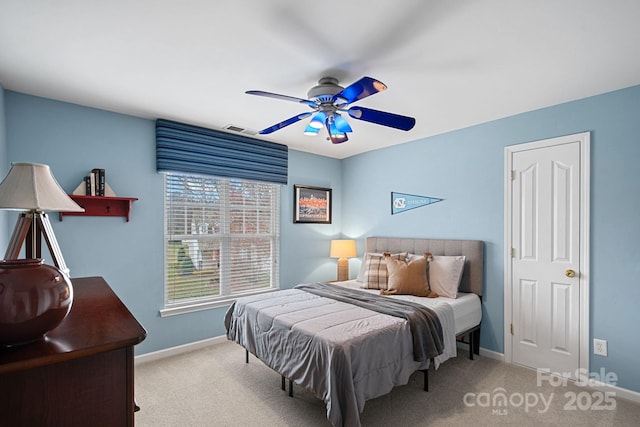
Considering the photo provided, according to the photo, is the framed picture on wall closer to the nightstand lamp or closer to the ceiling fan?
the nightstand lamp

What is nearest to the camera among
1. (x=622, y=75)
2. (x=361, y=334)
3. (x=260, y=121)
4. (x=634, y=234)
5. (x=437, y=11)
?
(x=437, y=11)

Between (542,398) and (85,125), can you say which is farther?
(85,125)

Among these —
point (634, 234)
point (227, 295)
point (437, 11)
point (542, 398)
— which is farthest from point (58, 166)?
point (634, 234)

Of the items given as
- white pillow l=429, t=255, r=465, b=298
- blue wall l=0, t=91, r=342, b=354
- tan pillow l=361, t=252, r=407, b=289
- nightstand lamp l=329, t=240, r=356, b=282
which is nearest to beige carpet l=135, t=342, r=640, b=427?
blue wall l=0, t=91, r=342, b=354

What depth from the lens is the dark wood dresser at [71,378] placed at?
758 mm

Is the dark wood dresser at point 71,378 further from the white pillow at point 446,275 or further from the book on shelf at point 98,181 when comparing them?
the white pillow at point 446,275

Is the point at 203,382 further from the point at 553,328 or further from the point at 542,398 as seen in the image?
the point at 553,328

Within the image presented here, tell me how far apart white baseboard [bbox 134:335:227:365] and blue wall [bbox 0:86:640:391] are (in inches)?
2.5

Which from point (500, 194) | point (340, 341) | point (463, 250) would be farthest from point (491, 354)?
point (340, 341)

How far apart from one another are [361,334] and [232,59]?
1.99 meters

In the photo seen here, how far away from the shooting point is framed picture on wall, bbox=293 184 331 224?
4.44 m

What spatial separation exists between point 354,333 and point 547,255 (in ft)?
6.85

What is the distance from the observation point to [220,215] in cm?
378

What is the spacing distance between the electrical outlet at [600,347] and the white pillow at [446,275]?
1.11 metres
